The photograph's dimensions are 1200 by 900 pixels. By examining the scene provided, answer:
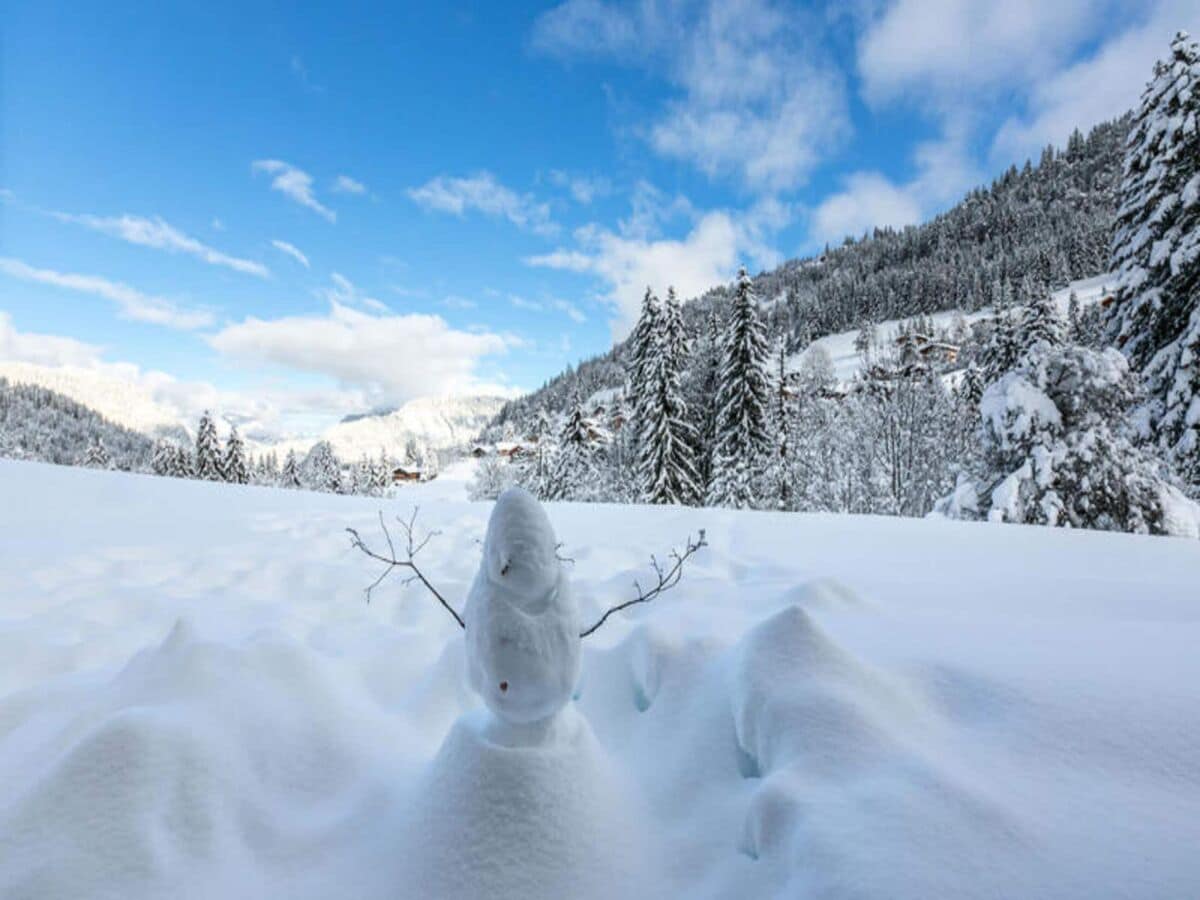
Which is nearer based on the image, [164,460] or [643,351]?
[643,351]

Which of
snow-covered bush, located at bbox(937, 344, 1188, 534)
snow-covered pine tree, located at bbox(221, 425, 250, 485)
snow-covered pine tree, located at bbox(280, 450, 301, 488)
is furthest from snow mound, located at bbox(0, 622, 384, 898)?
snow-covered pine tree, located at bbox(280, 450, 301, 488)

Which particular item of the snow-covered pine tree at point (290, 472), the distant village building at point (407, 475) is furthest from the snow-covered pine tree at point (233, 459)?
the distant village building at point (407, 475)

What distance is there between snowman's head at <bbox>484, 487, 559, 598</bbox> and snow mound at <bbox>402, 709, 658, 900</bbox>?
0.52 meters

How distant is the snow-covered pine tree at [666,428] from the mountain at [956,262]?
180 ft

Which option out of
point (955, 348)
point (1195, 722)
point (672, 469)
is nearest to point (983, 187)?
point (955, 348)

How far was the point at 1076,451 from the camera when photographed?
31.2ft

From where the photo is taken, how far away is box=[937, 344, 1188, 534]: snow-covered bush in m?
9.20

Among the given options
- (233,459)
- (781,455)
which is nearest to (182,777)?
(781,455)

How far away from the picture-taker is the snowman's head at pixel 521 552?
183 centimetres

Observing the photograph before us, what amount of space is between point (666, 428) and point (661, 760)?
1896 centimetres

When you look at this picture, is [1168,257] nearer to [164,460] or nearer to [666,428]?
[666,428]

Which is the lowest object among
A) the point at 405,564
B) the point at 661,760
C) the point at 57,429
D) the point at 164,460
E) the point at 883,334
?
the point at 661,760

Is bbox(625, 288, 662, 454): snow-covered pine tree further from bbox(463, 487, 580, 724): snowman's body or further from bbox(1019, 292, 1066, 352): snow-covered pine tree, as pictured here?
bbox(463, 487, 580, 724): snowman's body

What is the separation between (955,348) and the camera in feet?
230
